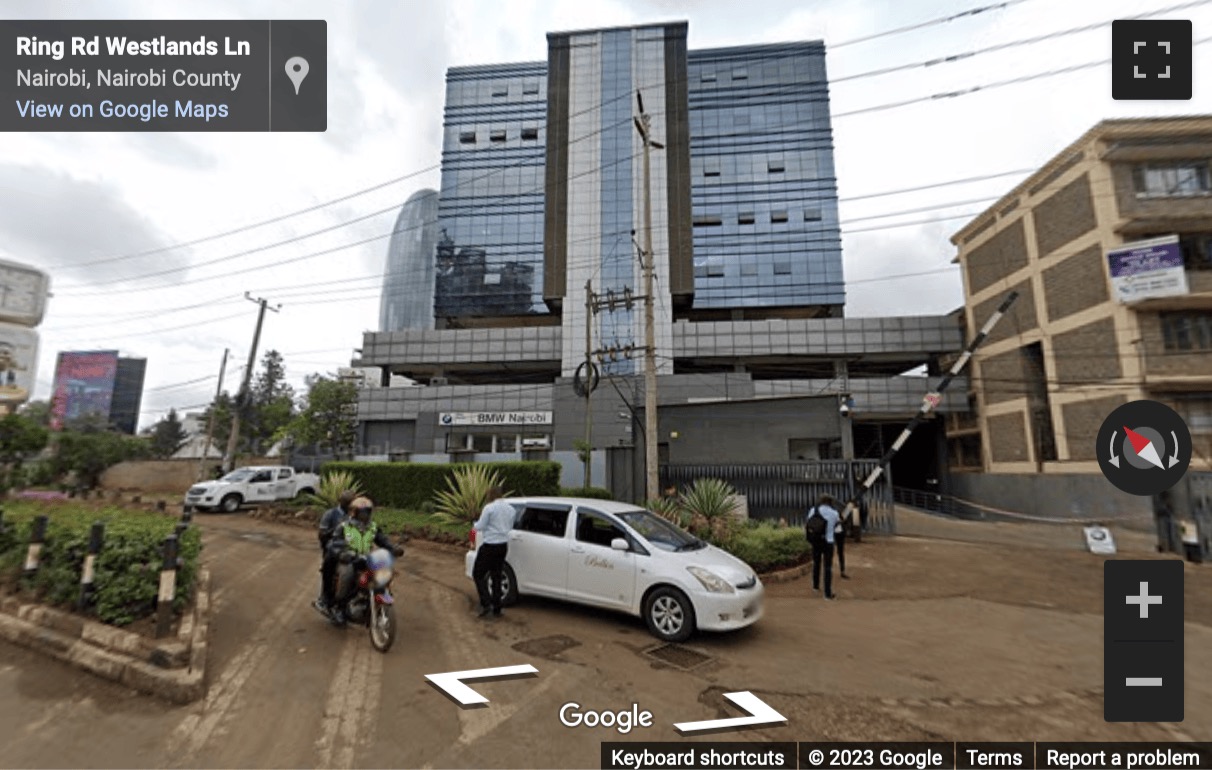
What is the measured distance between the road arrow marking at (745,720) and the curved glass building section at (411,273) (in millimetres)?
142693

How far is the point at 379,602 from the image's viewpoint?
512 cm

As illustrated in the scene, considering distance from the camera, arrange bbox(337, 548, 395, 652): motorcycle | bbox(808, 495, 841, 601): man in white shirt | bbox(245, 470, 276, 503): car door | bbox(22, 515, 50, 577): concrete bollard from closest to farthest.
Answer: bbox(337, 548, 395, 652): motorcycle < bbox(22, 515, 50, 577): concrete bollard < bbox(808, 495, 841, 601): man in white shirt < bbox(245, 470, 276, 503): car door

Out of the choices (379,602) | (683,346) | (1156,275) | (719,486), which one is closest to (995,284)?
(1156,275)

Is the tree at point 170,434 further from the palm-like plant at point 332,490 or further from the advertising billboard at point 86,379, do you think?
the palm-like plant at point 332,490

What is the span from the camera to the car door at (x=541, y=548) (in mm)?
6531

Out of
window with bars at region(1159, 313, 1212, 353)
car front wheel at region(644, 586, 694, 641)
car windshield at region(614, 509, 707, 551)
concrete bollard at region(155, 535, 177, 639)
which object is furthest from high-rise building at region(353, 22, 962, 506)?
concrete bollard at region(155, 535, 177, 639)

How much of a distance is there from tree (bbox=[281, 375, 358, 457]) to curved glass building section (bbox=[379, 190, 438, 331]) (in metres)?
99.4

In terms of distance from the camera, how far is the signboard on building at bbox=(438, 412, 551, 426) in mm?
38062

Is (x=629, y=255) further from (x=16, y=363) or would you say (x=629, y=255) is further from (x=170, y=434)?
(x=170, y=434)

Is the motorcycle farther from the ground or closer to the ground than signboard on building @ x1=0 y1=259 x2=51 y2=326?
closer to the ground

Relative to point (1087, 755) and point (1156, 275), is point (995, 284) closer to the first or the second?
point (1156, 275)

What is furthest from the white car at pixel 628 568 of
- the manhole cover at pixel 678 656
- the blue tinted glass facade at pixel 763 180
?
the blue tinted glass facade at pixel 763 180

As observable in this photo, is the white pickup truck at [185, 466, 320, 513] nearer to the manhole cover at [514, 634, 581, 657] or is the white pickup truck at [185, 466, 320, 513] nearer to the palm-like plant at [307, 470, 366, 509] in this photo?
the palm-like plant at [307, 470, 366, 509]

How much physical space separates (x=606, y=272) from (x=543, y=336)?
24.3ft
